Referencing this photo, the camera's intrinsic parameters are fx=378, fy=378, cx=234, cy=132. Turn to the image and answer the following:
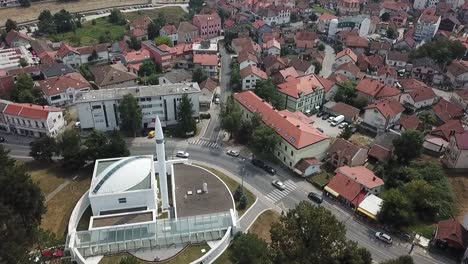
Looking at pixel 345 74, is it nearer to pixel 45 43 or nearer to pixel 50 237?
pixel 50 237

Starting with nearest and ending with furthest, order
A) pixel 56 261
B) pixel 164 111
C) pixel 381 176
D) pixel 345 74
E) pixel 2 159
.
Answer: pixel 56 261, pixel 2 159, pixel 381 176, pixel 164 111, pixel 345 74

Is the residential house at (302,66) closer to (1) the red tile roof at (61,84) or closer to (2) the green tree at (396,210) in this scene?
(2) the green tree at (396,210)

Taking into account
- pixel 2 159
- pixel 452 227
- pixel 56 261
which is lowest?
pixel 56 261

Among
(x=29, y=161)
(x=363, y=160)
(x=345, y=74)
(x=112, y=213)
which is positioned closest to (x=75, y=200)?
(x=112, y=213)

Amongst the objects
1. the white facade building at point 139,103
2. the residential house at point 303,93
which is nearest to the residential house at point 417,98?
the residential house at point 303,93

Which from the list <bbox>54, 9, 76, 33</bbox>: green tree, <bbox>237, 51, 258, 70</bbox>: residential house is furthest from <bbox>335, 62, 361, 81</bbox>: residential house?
<bbox>54, 9, 76, 33</bbox>: green tree

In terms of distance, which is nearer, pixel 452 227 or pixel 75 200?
Answer: pixel 452 227
